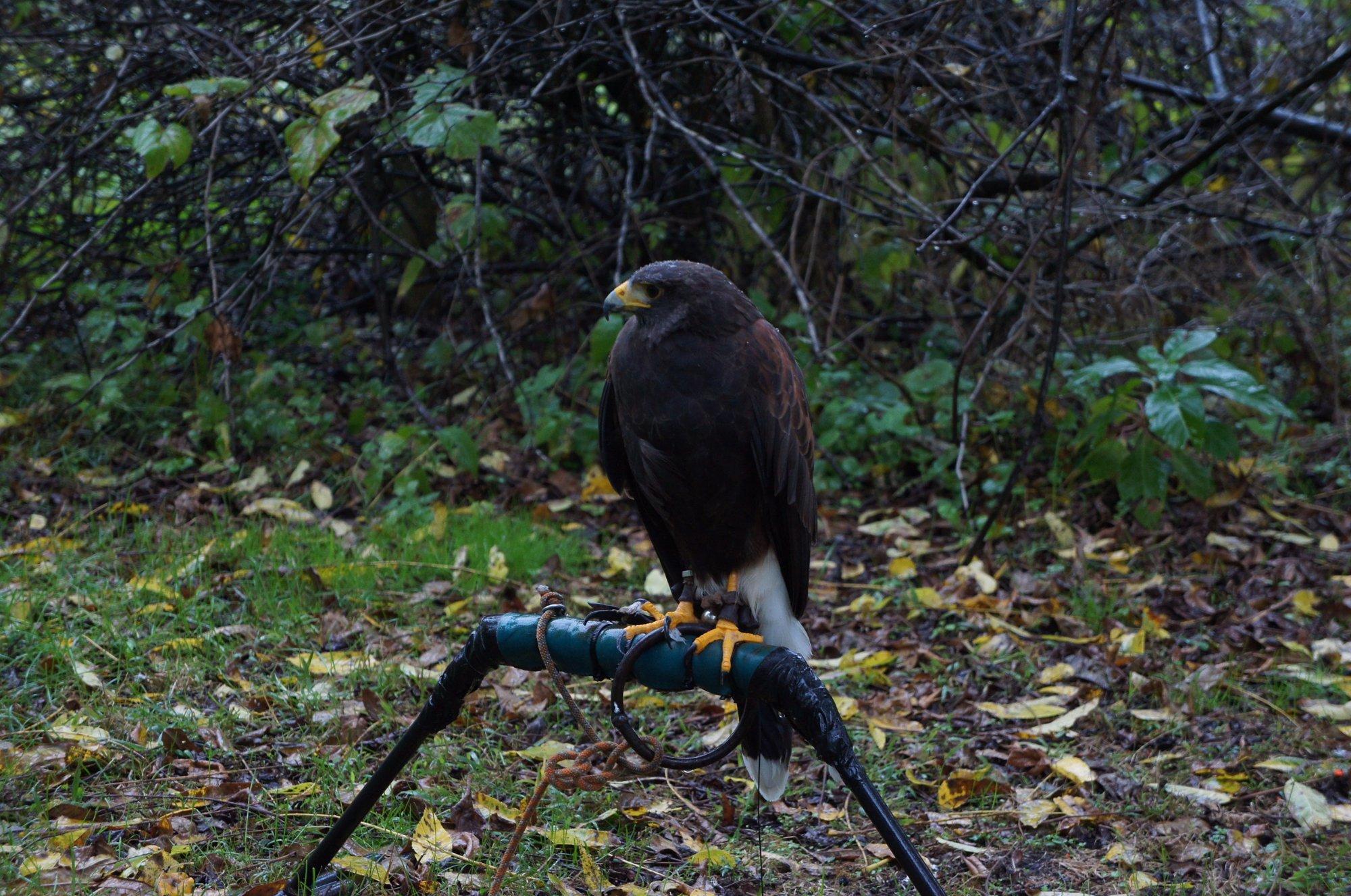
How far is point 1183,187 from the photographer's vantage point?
5.40 m

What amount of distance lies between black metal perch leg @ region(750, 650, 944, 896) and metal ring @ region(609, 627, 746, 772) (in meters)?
0.19

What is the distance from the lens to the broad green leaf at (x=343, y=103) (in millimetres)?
3541

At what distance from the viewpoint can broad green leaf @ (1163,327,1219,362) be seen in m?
4.20

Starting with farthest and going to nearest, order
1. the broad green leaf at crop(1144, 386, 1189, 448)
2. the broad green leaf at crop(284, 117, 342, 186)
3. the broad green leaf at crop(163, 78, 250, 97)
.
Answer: the broad green leaf at crop(1144, 386, 1189, 448)
the broad green leaf at crop(163, 78, 250, 97)
the broad green leaf at crop(284, 117, 342, 186)

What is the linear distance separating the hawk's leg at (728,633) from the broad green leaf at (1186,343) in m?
2.49

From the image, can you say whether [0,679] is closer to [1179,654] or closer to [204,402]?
[204,402]

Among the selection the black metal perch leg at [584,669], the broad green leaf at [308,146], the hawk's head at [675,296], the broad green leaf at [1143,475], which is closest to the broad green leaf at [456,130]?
the broad green leaf at [308,146]

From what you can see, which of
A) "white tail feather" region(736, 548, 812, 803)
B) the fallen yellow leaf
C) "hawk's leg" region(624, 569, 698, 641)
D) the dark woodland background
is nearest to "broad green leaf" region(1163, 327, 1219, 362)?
the dark woodland background

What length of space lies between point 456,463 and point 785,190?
2012 mm

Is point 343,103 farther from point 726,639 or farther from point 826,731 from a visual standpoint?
point 826,731

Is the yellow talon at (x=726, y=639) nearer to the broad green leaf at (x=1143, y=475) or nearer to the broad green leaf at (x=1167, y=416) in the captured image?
the broad green leaf at (x=1167, y=416)

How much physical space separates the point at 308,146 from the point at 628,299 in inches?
67.3

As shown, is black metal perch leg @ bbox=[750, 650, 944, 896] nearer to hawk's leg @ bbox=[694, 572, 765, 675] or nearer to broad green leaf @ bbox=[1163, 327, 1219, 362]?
hawk's leg @ bbox=[694, 572, 765, 675]

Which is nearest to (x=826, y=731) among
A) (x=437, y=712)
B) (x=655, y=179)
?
(x=437, y=712)
